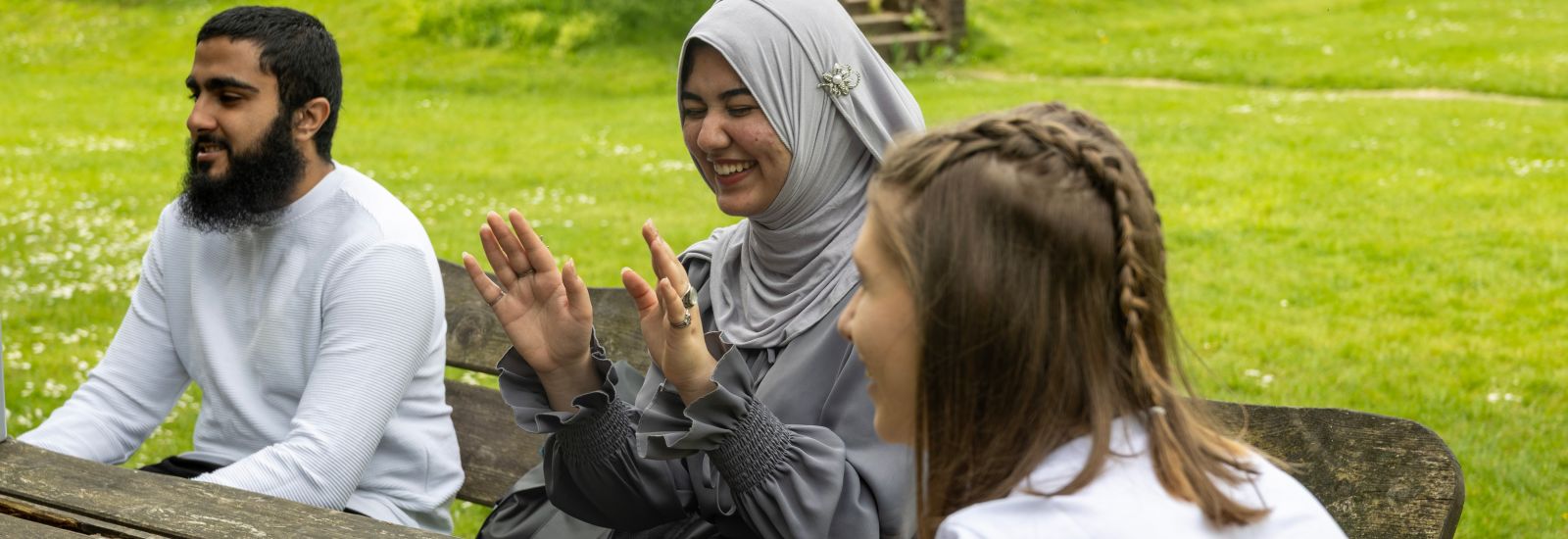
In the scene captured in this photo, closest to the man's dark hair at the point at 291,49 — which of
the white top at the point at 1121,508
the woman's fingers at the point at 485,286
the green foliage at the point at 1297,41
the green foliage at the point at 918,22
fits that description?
the woman's fingers at the point at 485,286

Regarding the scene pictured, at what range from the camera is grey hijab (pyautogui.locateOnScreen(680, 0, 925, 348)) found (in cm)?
305

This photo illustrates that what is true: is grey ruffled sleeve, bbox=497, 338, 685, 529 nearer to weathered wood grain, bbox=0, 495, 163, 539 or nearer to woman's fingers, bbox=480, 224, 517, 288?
woman's fingers, bbox=480, 224, 517, 288

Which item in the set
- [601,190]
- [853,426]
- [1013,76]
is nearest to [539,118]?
[601,190]

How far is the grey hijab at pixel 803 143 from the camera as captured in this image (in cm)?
305

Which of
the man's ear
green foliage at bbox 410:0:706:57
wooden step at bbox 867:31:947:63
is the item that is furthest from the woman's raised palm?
green foliage at bbox 410:0:706:57

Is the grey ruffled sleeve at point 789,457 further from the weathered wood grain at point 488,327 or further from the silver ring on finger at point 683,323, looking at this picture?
the weathered wood grain at point 488,327

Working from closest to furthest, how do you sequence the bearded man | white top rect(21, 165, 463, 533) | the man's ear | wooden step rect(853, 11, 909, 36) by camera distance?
white top rect(21, 165, 463, 533)
the bearded man
the man's ear
wooden step rect(853, 11, 909, 36)

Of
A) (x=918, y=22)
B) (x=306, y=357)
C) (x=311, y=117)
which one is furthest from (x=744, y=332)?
(x=918, y=22)

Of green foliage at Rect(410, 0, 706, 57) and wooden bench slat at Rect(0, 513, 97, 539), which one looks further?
green foliage at Rect(410, 0, 706, 57)

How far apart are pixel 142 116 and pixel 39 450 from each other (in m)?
12.9

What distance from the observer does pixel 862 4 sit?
17719 mm

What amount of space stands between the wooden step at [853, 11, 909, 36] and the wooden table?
14757 millimetres

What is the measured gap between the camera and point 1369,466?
2.59 meters

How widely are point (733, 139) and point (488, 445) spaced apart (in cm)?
135
